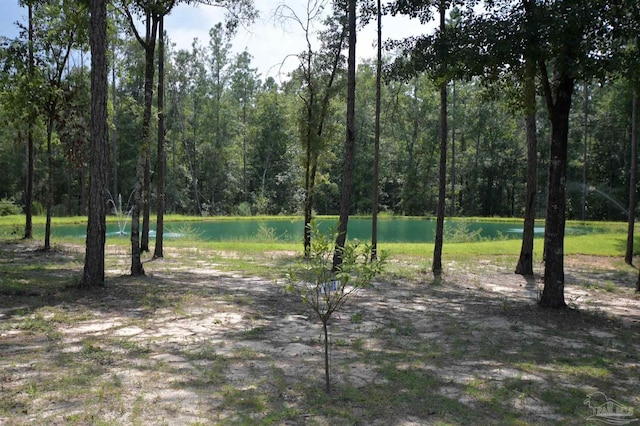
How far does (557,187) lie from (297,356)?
15.2ft

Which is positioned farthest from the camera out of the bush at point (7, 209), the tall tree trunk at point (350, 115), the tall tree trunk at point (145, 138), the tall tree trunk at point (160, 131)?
the bush at point (7, 209)

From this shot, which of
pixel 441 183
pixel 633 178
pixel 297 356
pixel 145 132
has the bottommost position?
pixel 297 356

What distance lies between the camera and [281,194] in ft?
153

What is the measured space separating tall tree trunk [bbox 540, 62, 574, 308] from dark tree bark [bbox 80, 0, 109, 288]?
6.63 metres

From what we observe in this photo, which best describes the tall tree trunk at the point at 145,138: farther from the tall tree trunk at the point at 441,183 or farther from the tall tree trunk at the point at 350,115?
the tall tree trunk at the point at 441,183

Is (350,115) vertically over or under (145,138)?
over

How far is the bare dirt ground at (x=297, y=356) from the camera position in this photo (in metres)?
3.58

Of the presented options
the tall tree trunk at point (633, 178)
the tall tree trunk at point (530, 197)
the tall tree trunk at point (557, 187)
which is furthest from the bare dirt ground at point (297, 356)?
the tall tree trunk at point (633, 178)

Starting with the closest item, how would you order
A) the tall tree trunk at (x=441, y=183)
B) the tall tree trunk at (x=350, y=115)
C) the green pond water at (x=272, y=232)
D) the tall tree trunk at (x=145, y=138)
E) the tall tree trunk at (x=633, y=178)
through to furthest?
1. the tall tree trunk at (x=145, y=138)
2. the tall tree trunk at (x=350, y=115)
3. the tall tree trunk at (x=441, y=183)
4. the tall tree trunk at (x=633, y=178)
5. the green pond water at (x=272, y=232)

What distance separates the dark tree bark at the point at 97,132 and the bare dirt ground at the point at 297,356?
0.85m

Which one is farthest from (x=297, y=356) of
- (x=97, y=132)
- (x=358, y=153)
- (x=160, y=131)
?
(x=358, y=153)

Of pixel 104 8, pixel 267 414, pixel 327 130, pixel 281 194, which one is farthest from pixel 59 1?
pixel 281 194

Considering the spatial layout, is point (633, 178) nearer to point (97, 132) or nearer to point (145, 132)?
point (145, 132)

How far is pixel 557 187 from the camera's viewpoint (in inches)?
282
